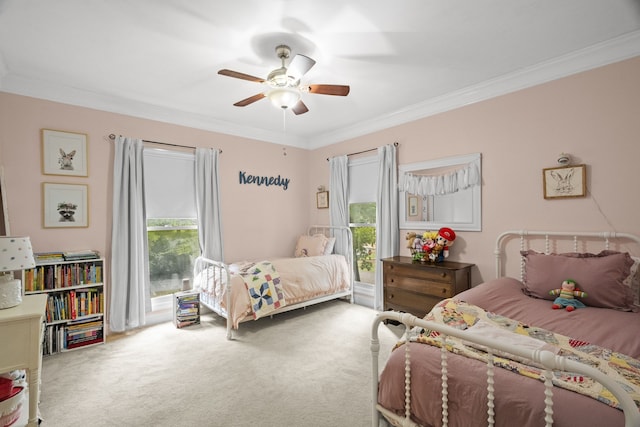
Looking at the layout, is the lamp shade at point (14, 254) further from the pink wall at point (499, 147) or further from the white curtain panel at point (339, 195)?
the white curtain panel at point (339, 195)

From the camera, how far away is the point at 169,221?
393 centimetres

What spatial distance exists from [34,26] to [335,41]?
2.20 metres

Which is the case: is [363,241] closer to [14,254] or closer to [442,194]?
[442,194]

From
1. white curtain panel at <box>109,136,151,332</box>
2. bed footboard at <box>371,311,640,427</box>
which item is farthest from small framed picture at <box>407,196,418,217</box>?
white curtain panel at <box>109,136,151,332</box>

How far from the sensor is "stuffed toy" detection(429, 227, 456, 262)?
10.8ft

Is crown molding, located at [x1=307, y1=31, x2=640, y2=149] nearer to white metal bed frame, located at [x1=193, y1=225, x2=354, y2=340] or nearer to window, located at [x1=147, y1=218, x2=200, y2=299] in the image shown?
white metal bed frame, located at [x1=193, y1=225, x2=354, y2=340]

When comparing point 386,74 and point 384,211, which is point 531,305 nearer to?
point 384,211

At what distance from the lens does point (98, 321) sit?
3.10 meters

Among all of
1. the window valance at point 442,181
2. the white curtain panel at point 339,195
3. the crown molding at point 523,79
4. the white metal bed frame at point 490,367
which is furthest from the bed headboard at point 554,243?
the white curtain panel at point 339,195

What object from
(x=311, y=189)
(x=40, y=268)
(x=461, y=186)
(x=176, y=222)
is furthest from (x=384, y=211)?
(x=40, y=268)

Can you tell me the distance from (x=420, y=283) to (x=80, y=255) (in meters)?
3.62

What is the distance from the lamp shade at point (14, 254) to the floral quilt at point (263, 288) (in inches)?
69.1

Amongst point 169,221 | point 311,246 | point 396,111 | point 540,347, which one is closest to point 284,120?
point 396,111

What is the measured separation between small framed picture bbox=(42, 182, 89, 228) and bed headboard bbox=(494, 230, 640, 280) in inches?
175
